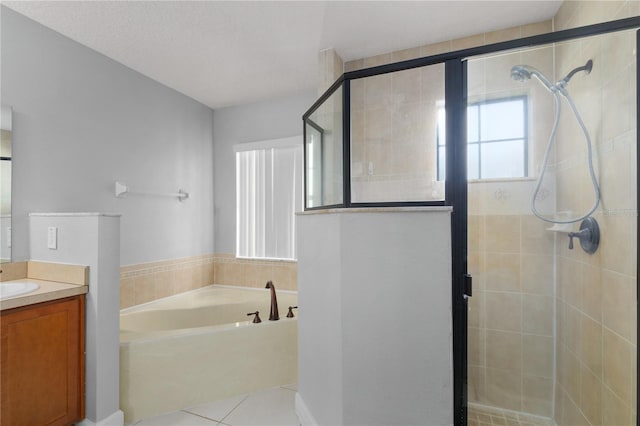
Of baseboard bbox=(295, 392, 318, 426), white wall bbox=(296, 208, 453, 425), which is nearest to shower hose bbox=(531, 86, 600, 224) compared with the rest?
white wall bbox=(296, 208, 453, 425)

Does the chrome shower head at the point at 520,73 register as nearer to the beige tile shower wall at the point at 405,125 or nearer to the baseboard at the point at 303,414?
the beige tile shower wall at the point at 405,125

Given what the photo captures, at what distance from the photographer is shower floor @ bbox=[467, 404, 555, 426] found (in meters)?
1.38

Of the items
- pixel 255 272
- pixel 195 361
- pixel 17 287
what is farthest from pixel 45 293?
pixel 255 272

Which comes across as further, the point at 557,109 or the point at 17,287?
the point at 17,287

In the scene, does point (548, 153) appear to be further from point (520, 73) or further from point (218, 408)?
point (218, 408)

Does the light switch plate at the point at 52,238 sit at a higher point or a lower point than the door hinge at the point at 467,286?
higher

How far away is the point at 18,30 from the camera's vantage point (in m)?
1.86

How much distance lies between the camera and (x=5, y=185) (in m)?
1.79

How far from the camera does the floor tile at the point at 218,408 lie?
6.12 ft

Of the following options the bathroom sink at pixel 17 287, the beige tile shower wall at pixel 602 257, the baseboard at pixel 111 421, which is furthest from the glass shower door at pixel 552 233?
the bathroom sink at pixel 17 287

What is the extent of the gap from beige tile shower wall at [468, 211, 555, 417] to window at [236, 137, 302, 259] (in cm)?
193

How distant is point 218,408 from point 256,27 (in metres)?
2.48

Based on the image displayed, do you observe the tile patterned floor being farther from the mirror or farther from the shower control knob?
the shower control knob

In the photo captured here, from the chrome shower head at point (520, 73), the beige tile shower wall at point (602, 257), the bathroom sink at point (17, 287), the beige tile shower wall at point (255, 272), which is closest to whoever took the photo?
the beige tile shower wall at point (602, 257)
